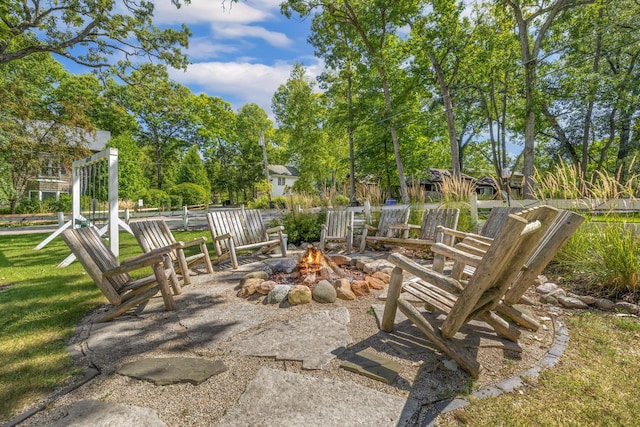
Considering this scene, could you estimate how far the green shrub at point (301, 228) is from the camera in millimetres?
7078

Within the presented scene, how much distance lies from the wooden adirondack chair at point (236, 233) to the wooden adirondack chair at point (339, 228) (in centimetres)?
108

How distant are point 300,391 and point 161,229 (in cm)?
358

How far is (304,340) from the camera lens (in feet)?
Result: 8.06

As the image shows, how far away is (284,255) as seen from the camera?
18.9 ft

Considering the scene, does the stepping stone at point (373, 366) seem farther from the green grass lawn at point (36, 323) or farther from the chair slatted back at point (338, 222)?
the chair slatted back at point (338, 222)

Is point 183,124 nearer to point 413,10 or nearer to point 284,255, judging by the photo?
point 413,10

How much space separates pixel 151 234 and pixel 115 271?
154 centimetres

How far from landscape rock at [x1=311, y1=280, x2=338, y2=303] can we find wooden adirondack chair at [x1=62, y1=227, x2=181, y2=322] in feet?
5.10

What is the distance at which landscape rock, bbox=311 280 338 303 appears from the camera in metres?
3.35

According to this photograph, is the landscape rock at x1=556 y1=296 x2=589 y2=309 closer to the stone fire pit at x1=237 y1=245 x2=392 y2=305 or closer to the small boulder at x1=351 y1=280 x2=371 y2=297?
the stone fire pit at x1=237 y1=245 x2=392 y2=305

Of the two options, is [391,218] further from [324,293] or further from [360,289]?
[324,293]

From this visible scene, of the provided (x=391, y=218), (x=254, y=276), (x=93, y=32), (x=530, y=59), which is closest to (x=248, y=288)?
(x=254, y=276)

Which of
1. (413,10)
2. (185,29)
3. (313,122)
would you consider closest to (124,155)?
(313,122)

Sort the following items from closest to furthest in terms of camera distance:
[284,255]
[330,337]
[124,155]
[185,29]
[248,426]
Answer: [248,426], [330,337], [284,255], [185,29], [124,155]
